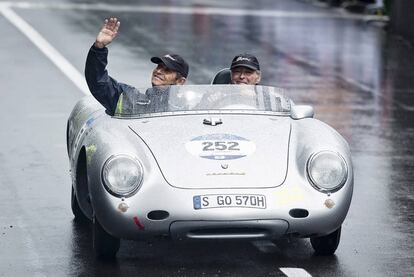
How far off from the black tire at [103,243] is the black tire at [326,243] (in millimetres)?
1318

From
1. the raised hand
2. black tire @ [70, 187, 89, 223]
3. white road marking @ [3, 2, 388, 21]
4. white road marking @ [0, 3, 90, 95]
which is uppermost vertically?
the raised hand

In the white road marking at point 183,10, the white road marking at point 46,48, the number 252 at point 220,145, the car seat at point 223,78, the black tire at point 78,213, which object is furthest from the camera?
the white road marking at point 183,10

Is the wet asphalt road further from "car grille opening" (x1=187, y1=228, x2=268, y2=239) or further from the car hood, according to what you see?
the car hood

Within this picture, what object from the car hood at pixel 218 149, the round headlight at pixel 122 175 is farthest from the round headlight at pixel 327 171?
the round headlight at pixel 122 175

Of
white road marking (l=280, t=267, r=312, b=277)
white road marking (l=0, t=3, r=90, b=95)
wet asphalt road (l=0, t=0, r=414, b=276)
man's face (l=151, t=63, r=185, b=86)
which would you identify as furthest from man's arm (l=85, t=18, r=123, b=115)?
white road marking (l=0, t=3, r=90, b=95)

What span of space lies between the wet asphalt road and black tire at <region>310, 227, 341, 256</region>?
7 centimetres

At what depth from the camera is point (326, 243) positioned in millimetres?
9867

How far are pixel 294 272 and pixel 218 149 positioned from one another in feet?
3.05

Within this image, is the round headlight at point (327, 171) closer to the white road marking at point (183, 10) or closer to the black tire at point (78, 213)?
the black tire at point (78, 213)

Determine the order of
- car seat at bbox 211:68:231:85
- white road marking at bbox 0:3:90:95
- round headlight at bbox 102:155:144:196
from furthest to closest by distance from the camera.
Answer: white road marking at bbox 0:3:90:95 < car seat at bbox 211:68:231:85 < round headlight at bbox 102:155:144:196

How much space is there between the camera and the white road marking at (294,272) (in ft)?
30.5

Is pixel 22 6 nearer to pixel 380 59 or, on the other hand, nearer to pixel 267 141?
pixel 380 59

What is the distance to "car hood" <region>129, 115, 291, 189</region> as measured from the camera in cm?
940

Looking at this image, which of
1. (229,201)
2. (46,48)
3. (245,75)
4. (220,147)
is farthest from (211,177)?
(46,48)
